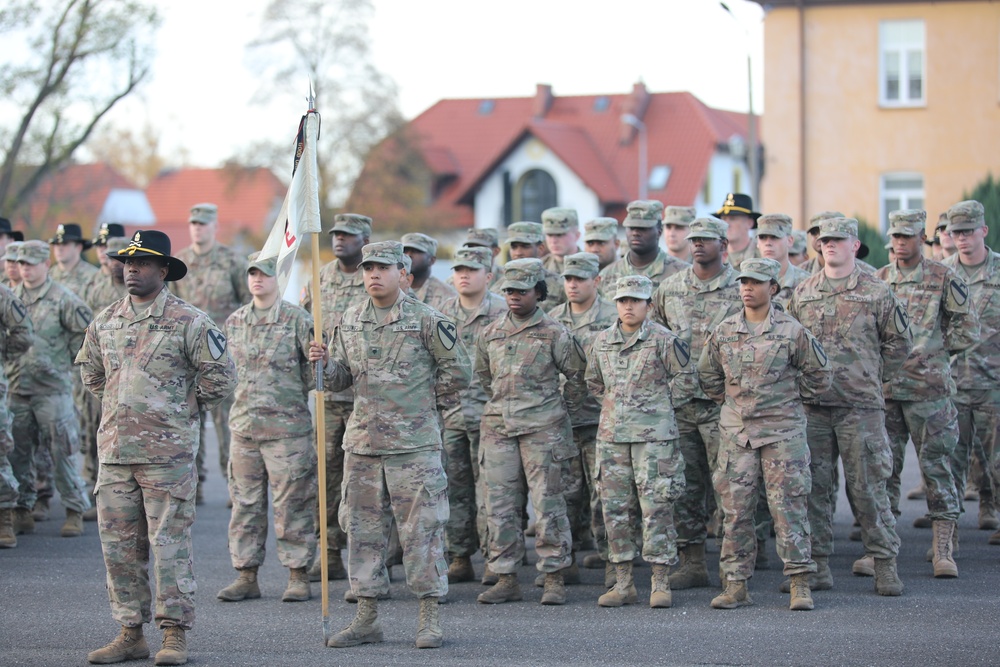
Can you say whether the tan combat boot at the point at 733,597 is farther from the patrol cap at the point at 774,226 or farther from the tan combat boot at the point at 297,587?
the patrol cap at the point at 774,226

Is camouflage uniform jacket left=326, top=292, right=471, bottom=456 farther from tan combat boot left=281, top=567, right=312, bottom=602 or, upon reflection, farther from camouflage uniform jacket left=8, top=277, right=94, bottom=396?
camouflage uniform jacket left=8, top=277, right=94, bottom=396

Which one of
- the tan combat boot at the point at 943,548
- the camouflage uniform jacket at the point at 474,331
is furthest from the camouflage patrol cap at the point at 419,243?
the tan combat boot at the point at 943,548

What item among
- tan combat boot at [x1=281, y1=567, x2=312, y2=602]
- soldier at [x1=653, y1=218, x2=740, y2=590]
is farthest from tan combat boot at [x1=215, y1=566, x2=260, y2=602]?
soldier at [x1=653, y1=218, x2=740, y2=590]

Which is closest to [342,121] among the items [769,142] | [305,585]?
[769,142]

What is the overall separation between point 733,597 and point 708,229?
2.70 metres

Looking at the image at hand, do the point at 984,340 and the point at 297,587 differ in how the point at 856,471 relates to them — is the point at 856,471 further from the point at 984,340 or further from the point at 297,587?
the point at 297,587

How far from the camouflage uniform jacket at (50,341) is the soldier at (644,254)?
15.7 feet

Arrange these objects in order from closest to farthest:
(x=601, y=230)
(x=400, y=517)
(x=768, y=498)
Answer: (x=400, y=517) < (x=768, y=498) < (x=601, y=230)

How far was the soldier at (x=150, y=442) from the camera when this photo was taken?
26.7 feet

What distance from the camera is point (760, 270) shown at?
369 inches

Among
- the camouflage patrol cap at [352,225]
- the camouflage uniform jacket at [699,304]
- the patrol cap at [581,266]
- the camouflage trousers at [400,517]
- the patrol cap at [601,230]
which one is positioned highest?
the patrol cap at [601,230]

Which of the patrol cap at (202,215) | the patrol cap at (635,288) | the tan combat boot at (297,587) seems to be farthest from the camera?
the patrol cap at (202,215)

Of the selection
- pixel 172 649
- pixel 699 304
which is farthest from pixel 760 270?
pixel 172 649

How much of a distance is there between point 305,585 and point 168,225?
63.2 metres
